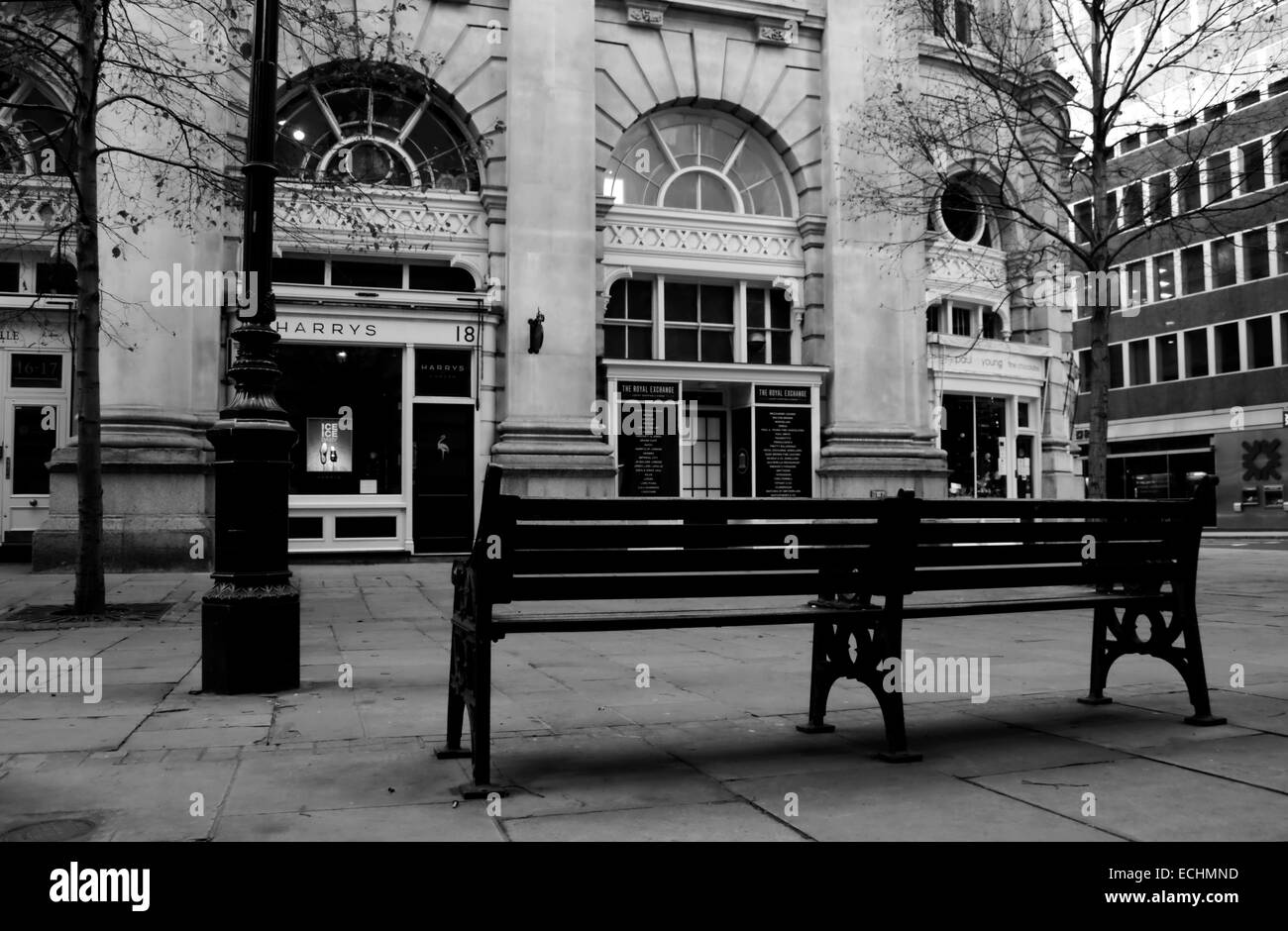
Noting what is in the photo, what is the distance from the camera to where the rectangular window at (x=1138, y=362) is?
50.3 metres

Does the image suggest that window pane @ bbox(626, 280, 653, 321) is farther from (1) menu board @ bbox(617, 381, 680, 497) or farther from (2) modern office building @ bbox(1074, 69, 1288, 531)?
(2) modern office building @ bbox(1074, 69, 1288, 531)

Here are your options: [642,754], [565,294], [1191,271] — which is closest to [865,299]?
[565,294]

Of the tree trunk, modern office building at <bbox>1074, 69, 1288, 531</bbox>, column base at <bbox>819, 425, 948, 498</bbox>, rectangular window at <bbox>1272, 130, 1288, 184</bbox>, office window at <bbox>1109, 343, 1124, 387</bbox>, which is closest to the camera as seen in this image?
the tree trunk

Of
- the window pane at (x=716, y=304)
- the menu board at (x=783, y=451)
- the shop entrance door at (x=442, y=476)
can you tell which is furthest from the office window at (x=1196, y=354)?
the shop entrance door at (x=442, y=476)

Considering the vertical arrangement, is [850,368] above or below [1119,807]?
above

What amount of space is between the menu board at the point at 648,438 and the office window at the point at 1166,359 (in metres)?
36.6

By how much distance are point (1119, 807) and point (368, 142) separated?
58.2 feet

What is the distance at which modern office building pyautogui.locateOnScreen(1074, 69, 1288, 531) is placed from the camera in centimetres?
4259

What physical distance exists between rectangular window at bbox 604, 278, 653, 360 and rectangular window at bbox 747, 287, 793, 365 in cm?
211

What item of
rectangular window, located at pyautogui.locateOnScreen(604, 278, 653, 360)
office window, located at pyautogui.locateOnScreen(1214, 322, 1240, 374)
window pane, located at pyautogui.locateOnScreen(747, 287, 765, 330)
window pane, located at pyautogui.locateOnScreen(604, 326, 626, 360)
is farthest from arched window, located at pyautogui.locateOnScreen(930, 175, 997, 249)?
office window, located at pyautogui.locateOnScreen(1214, 322, 1240, 374)

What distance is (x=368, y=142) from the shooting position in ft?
62.7

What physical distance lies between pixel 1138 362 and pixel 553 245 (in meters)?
39.9
